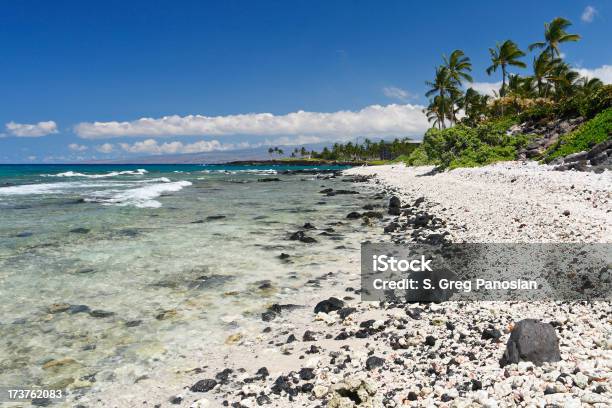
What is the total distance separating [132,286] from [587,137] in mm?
28738

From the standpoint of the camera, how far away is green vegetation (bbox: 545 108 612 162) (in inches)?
1024

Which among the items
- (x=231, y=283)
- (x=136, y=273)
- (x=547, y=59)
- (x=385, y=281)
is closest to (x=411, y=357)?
(x=385, y=281)

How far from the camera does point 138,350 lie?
7234 millimetres

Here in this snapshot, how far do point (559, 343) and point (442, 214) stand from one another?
12.5 metres

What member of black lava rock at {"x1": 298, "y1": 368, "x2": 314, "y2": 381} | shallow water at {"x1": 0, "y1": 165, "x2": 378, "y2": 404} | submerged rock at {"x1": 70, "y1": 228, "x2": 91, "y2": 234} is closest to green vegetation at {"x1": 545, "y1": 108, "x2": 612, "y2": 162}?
Result: shallow water at {"x1": 0, "y1": 165, "x2": 378, "y2": 404}

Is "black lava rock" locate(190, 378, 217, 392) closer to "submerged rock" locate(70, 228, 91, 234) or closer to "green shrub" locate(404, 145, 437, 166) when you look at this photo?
"submerged rock" locate(70, 228, 91, 234)

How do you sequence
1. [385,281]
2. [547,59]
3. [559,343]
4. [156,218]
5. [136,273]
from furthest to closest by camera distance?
[547,59] → [156,218] → [136,273] → [385,281] → [559,343]

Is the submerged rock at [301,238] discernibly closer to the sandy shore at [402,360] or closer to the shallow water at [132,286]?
Answer: the shallow water at [132,286]

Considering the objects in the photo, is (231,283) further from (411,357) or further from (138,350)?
(411,357)

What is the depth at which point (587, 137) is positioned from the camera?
2694 centimetres

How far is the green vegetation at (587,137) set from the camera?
26.0 m

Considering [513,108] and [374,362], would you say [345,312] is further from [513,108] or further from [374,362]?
[513,108]

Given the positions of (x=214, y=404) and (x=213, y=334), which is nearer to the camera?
(x=214, y=404)

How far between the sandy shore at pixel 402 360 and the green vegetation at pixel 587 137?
63.7ft
